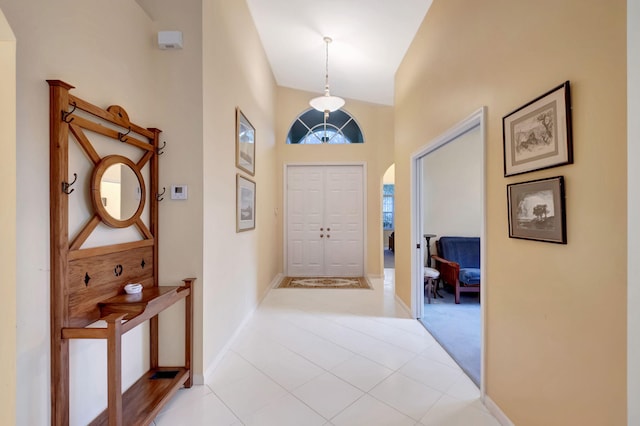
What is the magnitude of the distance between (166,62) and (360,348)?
117 inches

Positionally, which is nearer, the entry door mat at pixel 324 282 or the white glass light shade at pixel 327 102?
the white glass light shade at pixel 327 102

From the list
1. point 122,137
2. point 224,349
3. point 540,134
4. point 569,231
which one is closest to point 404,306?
point 224,349

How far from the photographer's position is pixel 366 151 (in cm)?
571

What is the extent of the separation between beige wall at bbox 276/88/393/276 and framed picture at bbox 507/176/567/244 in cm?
400

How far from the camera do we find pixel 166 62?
7.16 feet

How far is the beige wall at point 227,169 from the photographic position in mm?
2303

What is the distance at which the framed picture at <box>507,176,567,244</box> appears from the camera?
1.35 m

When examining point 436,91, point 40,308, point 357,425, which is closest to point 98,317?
point 40,308

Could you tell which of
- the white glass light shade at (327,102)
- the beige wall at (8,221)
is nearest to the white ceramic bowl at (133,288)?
the beige wall at (8,221)

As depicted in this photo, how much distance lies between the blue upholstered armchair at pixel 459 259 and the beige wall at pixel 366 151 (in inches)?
51.4

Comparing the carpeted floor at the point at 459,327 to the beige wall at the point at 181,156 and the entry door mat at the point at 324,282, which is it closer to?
the entry door mat at the point at 324,282

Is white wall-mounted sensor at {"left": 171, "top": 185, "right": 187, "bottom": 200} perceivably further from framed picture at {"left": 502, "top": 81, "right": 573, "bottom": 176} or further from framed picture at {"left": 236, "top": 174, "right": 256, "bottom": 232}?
framed picture at {"left": 502, "top": 81, "right": 573, "bottom": 176}

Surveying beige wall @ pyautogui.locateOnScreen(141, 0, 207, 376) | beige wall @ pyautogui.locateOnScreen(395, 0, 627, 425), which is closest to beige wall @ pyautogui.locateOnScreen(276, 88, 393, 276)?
beige wall @ pyautogui.locateOnScreen(395, 0, 627, 425)

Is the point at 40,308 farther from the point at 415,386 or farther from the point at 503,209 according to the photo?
the point at 503,209
